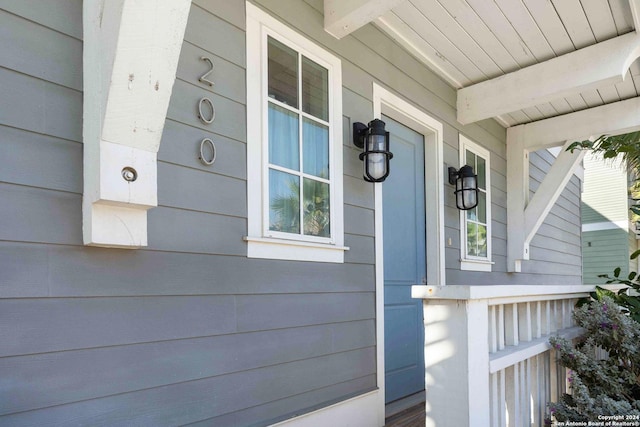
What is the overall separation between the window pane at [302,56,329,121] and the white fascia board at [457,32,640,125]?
1782mm

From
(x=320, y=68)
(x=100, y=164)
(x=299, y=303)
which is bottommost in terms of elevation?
(x=299, y=303)

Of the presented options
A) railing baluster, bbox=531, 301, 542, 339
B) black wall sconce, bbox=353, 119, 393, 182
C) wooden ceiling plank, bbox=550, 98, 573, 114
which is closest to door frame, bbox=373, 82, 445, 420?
black wall sconce, bbox=353, 119, 393, 182

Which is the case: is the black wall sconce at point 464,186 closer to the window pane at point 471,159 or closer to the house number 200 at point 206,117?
the window pane at point 471,159

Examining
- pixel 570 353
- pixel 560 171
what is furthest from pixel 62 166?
pixel 560 171

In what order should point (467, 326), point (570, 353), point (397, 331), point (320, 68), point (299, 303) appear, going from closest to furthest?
point (467, 326) → point (570, 353) → point (299, 303) → point (320, 68) → point (397, 331)

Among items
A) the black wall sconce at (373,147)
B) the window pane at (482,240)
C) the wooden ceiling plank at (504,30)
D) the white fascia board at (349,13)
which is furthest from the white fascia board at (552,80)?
the white fascia board at (349,13)

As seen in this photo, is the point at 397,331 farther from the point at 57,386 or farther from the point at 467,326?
the point at 57,386

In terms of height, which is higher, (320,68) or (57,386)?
(320,68)

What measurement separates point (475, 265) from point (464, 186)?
2.63 ft

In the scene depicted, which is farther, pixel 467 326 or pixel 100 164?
pixel 100 164

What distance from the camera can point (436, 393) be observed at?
123cm

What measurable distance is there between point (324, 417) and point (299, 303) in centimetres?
61

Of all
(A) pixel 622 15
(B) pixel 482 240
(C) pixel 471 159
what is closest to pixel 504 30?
(A) pixel 622 15

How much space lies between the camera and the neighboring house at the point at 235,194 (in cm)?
129
